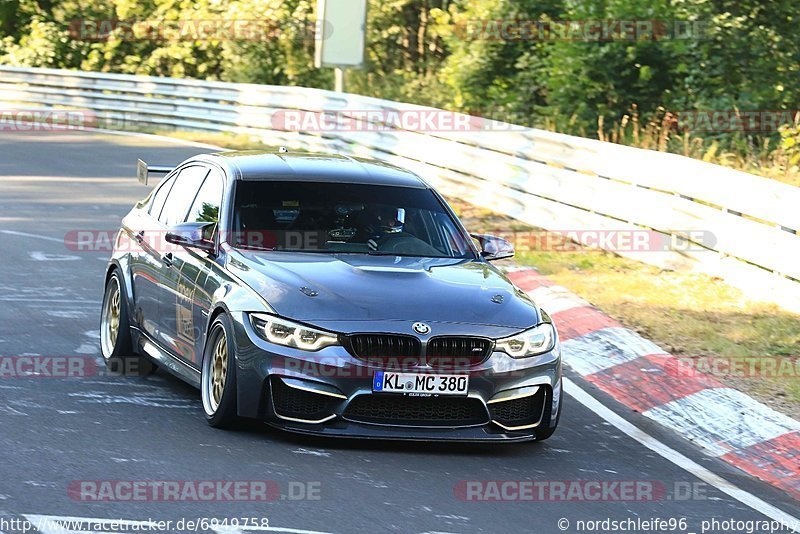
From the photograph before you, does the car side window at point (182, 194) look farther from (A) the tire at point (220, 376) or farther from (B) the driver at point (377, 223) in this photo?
(A) the tire at point (220, 376)

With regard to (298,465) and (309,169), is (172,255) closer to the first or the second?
(309,169)

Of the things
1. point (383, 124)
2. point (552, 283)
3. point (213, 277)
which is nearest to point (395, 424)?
point (213, 277)

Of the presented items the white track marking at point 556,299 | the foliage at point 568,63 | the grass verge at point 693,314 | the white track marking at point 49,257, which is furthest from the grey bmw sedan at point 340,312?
the foliage at point 568,63

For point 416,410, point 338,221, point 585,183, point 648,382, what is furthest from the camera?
point 585,183

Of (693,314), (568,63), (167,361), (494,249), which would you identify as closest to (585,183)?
(693,314)

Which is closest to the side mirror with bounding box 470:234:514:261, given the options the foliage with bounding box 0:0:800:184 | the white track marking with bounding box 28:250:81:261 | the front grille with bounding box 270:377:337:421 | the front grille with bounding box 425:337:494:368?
the front grille with bounding box 425:337:494:368

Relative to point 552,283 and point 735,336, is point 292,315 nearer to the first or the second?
point 735,336

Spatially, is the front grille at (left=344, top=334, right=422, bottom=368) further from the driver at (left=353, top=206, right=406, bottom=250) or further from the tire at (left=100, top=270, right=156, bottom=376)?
the tire at (left=100, top=270, right=156, bottom=376)

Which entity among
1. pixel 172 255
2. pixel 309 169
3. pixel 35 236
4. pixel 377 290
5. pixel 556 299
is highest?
pixel 309 169

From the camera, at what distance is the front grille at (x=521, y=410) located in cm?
812

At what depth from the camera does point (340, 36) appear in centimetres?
2750

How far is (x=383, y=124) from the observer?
73.8 feet

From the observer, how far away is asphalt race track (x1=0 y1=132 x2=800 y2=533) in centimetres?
671

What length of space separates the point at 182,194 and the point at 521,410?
9.86ft
